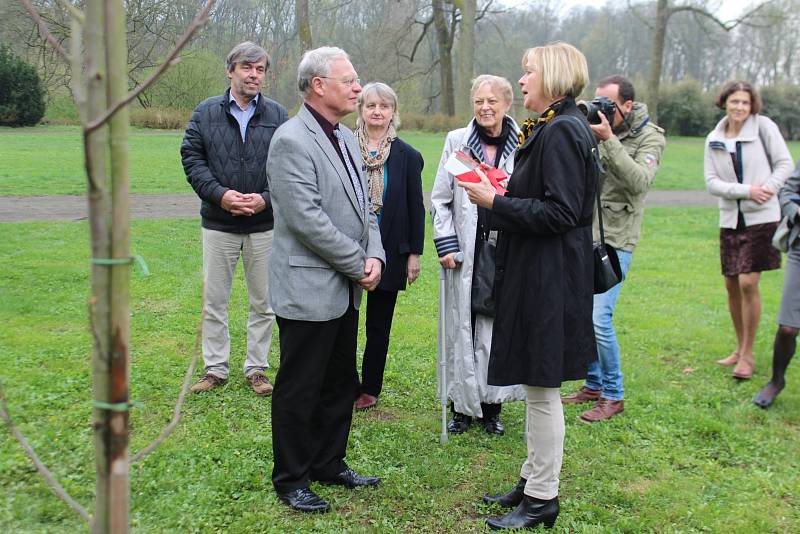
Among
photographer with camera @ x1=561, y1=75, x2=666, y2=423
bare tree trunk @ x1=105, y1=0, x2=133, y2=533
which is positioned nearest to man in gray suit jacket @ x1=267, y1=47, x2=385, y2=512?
photographer with camera @ x1=561, y1=75, x2=666, y2=423

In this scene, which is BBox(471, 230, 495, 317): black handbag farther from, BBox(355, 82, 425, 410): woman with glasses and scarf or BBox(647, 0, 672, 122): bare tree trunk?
BBox(647, 0, 672, 122): bare tree trunk

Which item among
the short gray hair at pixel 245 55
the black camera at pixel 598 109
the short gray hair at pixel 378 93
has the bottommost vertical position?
the black camera at pixel 598 109

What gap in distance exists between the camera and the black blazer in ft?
15.9

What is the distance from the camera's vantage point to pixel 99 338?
1.46 metres

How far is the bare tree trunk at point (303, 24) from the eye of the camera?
1606 cm

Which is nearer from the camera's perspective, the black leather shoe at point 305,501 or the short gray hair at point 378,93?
the black leather shoe at point 305,501

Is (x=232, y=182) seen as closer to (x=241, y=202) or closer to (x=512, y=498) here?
(x=241, y=202)

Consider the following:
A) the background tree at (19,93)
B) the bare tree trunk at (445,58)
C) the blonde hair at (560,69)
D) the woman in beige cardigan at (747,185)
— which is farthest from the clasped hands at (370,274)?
the bare tree trunk at (445,58)

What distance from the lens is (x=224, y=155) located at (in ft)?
16.1

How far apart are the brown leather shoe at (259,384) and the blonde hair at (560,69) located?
2.81m

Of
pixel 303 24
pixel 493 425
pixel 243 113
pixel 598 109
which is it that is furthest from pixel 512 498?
pixel 303 24

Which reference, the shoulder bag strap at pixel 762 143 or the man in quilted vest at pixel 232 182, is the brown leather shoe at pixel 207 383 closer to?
the man in quilted vest at pixel 232 182

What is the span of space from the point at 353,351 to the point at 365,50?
2469 cm

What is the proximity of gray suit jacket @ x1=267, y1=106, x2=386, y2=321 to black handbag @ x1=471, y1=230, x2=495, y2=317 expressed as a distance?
95 cm
